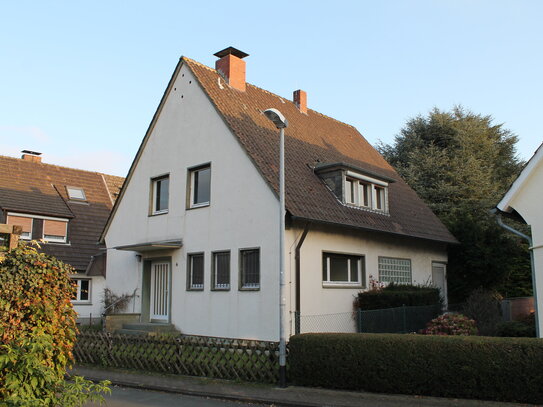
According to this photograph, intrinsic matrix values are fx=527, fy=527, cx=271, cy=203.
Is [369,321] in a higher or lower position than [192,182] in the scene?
lower

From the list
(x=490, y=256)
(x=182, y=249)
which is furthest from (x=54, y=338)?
(x=490, y=256)

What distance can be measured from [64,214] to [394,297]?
16.9 meters

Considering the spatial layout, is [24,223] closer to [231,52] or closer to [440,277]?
[231,52]

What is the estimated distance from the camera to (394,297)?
1612 centimetres

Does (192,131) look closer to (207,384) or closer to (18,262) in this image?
(207,384)

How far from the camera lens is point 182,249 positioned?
57.8 feet

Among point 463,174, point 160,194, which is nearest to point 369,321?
point 160,194

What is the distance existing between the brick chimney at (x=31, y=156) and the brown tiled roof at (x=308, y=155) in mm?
15675

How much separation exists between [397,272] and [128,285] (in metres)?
9.89

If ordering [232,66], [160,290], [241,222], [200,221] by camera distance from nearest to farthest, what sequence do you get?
[241,222], [200,221], [160,290], [232,66]

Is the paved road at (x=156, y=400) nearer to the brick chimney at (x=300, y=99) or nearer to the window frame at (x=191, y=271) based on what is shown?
the window frame at (x=191, y=271)

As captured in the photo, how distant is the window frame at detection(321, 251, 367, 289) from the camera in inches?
643

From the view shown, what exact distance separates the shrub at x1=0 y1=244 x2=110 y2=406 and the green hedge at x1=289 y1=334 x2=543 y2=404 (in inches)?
207

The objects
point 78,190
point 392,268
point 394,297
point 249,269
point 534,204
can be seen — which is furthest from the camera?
point 78,190
